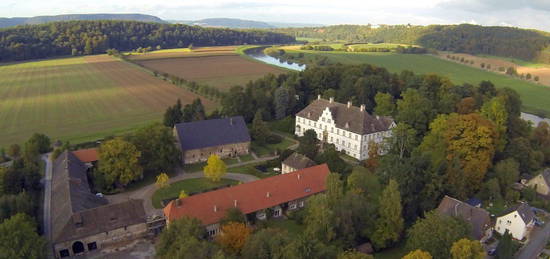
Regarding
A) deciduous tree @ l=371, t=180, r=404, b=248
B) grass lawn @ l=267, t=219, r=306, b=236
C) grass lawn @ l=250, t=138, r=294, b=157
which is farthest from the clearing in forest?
deciduous tree @ l=371, t=180, r=404, b=248

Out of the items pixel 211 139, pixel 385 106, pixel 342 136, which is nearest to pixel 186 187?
pixel 211 139

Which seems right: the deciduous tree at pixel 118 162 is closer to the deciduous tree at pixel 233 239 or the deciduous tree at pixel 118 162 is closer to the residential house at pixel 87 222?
the residential house at pixel 87 222

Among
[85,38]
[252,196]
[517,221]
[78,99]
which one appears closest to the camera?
[517,221]

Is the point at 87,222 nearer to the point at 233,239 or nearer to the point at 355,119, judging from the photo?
the point at 233,239

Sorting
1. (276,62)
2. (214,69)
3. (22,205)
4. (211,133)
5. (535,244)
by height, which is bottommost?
(535,244)

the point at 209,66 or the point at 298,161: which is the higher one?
the point at 209,66

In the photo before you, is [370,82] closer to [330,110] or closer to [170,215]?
[330,110]

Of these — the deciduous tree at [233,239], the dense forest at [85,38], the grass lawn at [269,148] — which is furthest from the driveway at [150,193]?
the dense forest at [85,38]

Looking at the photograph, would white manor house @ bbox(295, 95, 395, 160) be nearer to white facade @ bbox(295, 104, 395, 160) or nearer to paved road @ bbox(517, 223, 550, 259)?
white facade @ bbox(295, 104, 395, 160)
